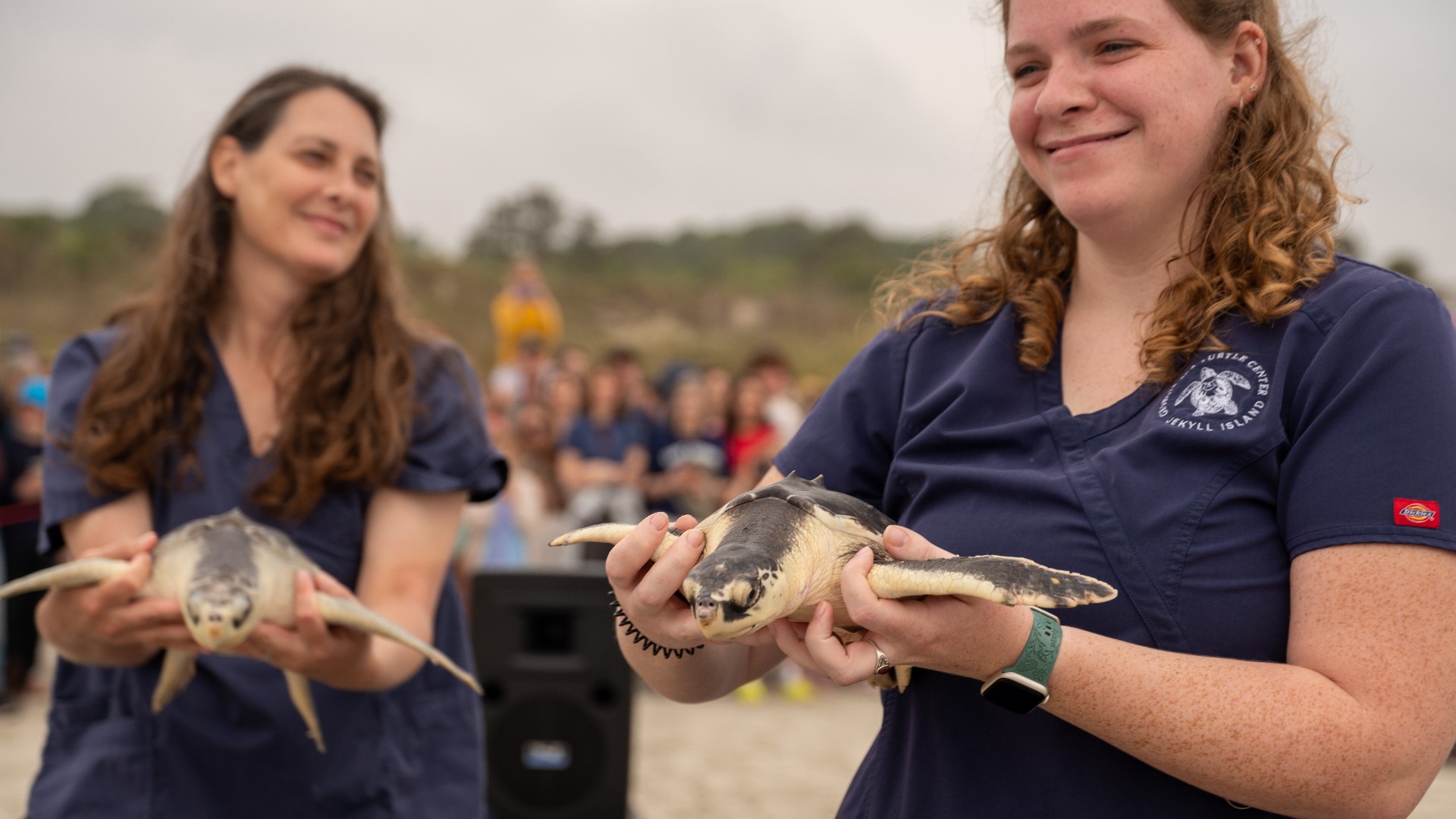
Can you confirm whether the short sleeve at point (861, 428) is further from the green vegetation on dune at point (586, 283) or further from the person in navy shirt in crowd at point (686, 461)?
the green vegetation on dune at point (586, 283)

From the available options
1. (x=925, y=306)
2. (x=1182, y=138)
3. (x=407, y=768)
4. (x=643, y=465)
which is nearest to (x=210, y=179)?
(x=407, y=768)

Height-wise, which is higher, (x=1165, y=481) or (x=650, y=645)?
(x=1165, y=481)

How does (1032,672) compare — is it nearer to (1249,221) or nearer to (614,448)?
(1249,221)

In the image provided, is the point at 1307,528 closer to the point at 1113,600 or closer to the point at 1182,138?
the point at 1113,600

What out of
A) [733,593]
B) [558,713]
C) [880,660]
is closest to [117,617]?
[733,593]

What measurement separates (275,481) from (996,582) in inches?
63.7

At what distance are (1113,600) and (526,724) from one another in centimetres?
306

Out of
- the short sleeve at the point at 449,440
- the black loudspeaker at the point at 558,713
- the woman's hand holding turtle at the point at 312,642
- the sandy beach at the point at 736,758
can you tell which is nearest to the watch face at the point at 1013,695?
the woman's hand holding turtle at the point at 312,642

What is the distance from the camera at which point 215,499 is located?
2242 millimetres

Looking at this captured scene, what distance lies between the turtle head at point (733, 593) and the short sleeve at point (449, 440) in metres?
1.12

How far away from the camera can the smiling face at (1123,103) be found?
139 centimetres

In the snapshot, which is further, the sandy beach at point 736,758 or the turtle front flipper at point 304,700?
the sandy beach at point 736,758

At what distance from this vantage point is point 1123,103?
1404mm

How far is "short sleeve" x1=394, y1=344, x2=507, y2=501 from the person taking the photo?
232 centimetres
